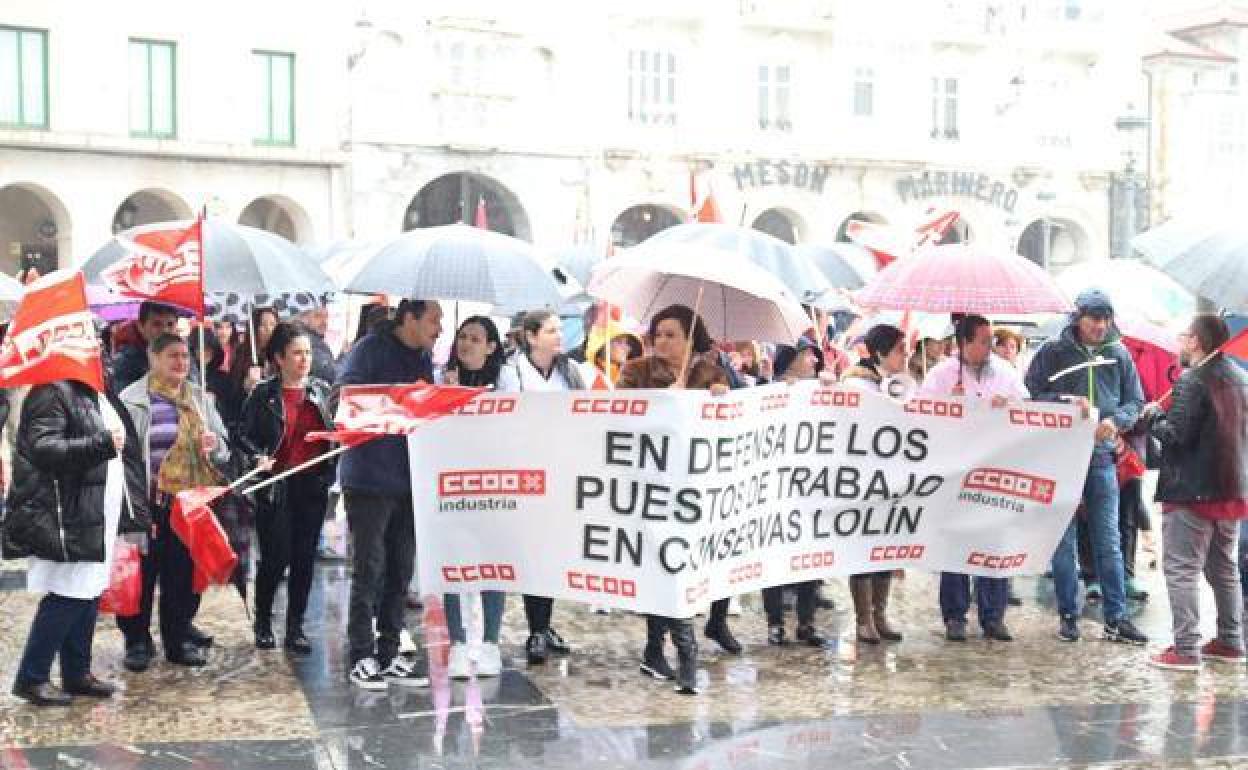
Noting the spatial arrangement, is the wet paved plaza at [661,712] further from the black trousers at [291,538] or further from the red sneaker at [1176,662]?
the black trousers at [291,538]

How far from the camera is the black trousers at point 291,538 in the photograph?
936 centimetres

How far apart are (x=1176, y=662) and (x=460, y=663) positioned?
3779 millimetres

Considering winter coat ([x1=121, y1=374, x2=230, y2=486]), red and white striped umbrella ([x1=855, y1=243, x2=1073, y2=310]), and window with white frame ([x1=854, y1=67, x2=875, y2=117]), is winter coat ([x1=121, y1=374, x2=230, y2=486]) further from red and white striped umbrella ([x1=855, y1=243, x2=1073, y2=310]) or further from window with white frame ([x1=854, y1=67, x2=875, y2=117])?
window with white frame ([x1=854, y1=67, x2=875, y2=117])

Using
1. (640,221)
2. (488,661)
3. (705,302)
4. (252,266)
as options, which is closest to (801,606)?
(705,302)

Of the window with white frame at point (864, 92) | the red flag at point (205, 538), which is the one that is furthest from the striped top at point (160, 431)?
the window with white frame at point (864, 92)

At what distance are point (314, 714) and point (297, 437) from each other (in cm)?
173

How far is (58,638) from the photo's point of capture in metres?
8.04

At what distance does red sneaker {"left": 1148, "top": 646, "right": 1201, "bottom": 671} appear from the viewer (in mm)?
9266

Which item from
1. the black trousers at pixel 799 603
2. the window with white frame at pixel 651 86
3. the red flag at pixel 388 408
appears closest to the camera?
the red flag at pixel 388 408

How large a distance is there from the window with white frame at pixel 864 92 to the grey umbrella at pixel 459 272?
31121 millimetres

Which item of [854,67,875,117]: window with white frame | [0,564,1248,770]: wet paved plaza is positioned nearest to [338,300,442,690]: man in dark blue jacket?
[0,564,1248,770]: wet paved plaza

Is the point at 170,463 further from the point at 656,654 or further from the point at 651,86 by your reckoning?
the point at 651,86

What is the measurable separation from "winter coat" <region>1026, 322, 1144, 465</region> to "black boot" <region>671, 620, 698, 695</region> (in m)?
2.87

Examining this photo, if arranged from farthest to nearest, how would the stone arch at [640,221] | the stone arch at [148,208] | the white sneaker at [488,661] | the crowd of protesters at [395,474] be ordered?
the stone arch at [640,221], the stone arch at [148,208], the white sneaker at [488,661], the crowd of protesters at [395,474]
